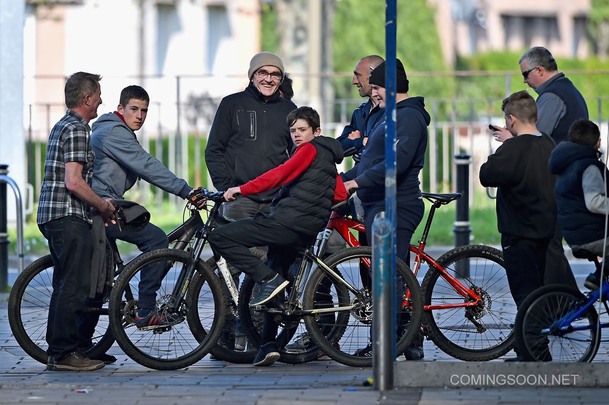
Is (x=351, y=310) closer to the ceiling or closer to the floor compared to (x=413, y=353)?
closer to the ceiling

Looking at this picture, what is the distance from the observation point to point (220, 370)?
9.34 m

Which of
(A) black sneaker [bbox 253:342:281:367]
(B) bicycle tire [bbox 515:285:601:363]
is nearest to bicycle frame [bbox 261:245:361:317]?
(A) black sneaker [bbox 253:342:281:367]

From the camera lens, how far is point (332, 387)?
8383 mm

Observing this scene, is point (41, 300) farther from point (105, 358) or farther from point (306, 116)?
point (306, 116)

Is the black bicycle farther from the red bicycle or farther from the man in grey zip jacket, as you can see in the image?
the red bicycle

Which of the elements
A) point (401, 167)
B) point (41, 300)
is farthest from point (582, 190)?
point (41, 300)

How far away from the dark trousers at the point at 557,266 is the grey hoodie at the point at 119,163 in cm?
217

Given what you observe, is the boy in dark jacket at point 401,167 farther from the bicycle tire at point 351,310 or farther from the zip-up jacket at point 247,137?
the zip-up jacket at point 247,137

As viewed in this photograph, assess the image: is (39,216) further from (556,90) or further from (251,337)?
(556,90)

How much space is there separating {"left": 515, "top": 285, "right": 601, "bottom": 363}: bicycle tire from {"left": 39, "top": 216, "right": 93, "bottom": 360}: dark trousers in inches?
98.5

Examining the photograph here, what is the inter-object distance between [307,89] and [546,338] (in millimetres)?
23732

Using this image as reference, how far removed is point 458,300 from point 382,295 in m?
1.69


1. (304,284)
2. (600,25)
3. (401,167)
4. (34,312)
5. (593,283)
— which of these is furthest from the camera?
(600,25)

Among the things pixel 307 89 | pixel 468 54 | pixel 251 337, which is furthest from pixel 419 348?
pixel 468 54
